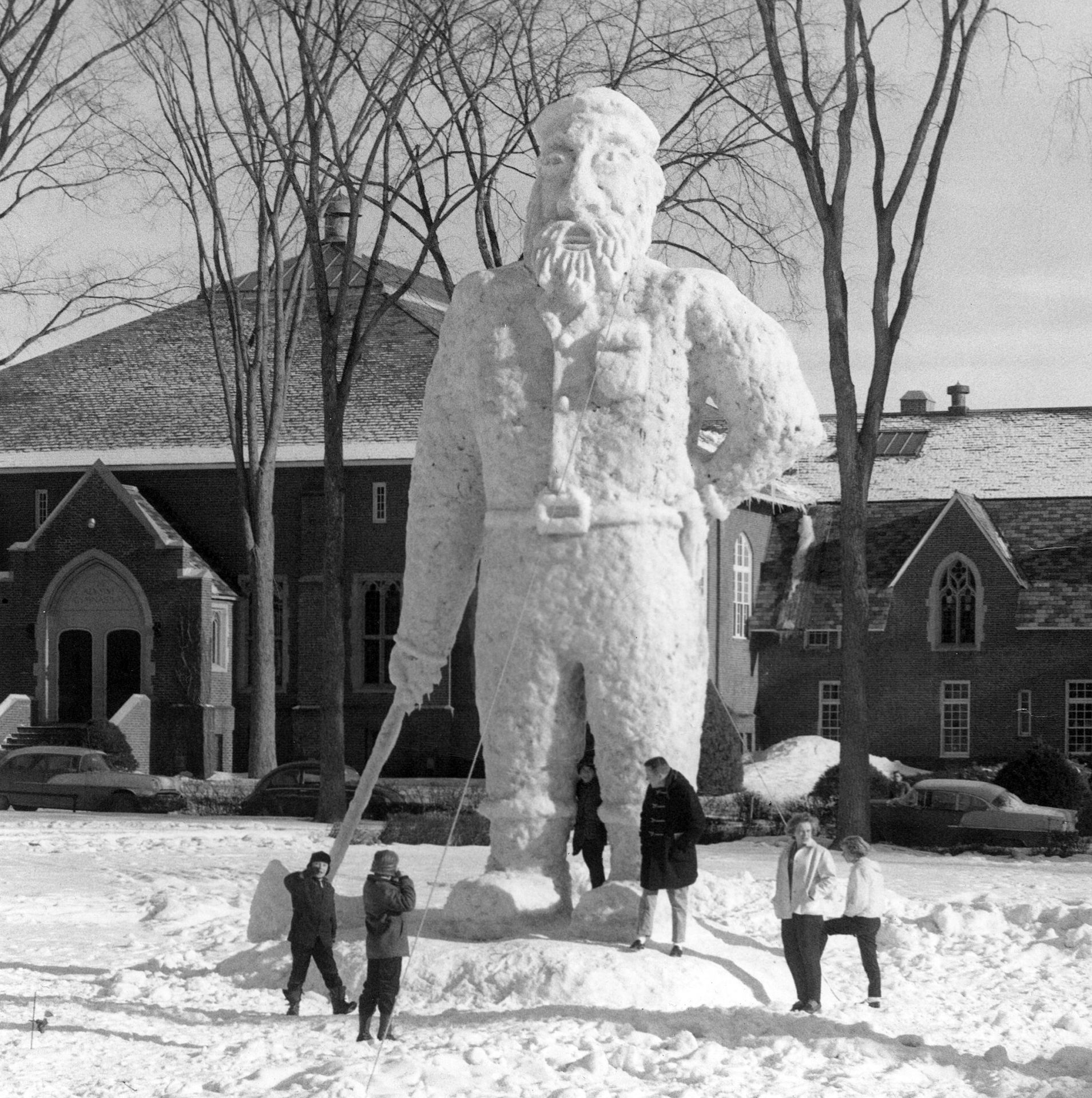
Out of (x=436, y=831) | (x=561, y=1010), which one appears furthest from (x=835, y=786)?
(x=561, y=1010)

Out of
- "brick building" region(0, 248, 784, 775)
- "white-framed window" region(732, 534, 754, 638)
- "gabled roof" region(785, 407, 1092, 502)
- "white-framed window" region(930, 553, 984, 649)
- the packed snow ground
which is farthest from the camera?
"gabled roof" region(785, 407, 1092, 502)

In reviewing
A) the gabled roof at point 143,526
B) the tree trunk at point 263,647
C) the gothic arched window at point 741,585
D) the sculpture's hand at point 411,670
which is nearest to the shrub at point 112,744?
the gabled roof at point 143,526

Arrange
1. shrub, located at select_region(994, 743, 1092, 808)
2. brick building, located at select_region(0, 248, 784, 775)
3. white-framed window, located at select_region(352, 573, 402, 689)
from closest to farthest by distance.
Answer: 1. shrub, located at select_region(994, 743, 1092, 808)
2. brick building, located at select_region(0, 248, 784, 775)
3. white-framed window, located at select_region(352, 573, 402, 689)

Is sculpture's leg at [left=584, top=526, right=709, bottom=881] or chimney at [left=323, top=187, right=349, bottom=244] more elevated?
chimney at [left=323, top=187, right=349, bottom=244]

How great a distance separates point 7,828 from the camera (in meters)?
16.7

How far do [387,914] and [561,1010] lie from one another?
2.27 ft

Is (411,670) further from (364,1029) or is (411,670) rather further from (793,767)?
(793,767)

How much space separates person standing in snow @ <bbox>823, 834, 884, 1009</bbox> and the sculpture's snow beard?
8.03ft

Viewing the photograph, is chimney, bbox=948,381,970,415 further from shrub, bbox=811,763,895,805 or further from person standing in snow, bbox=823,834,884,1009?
person standing in snow, bbox=823,834,884,1009

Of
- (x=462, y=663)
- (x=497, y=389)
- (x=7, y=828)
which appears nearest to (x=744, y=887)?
(x=497, y=389)

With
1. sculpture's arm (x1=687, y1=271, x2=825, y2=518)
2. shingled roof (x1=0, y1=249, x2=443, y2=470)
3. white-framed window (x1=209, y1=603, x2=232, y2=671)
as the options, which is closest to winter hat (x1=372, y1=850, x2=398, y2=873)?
sculpture's arm (x1=687, y1=271, x2=825, y2=518)

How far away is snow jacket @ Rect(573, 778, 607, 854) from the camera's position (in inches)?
314

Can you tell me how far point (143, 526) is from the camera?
32.1m

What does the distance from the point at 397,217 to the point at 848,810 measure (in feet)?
24.5
